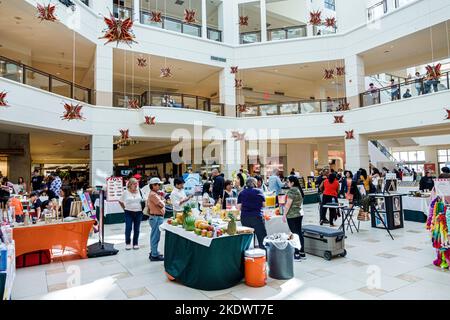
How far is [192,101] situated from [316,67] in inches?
285

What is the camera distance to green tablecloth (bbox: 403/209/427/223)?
805 cm

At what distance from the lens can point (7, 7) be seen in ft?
29.5

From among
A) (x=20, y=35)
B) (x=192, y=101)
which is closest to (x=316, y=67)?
(x=192, y=101)

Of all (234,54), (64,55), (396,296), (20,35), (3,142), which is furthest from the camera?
(234,54)

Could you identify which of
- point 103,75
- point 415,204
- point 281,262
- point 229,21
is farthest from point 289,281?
point 229,21

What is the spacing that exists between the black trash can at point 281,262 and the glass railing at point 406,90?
1042 centimetres

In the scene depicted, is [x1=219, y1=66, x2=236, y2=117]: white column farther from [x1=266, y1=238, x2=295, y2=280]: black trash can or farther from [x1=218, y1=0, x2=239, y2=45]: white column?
[x1=266, y1=238, x2=295, y2=280]: black trash can

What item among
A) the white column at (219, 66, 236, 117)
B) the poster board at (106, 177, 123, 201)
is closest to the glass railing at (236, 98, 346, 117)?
the white column at (219, 66, 236, 117)

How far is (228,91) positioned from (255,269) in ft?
40.6

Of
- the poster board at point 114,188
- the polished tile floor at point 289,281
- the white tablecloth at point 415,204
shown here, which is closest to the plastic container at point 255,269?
the polished tile floor at point 289,281

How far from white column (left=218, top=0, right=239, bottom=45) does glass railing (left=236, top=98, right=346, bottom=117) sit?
374 cm

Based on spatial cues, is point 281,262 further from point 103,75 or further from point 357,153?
point 357,153

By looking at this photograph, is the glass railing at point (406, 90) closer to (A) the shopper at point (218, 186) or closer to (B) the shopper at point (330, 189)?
(B) the shopper at point (330, 189)
